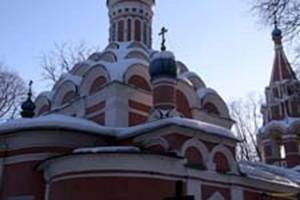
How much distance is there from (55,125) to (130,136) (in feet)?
6.35

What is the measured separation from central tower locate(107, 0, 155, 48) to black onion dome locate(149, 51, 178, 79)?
3.67 meters

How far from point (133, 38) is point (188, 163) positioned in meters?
6.64

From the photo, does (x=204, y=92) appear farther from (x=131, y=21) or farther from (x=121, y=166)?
(x=121, y=166)

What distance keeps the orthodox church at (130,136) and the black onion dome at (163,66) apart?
3cm

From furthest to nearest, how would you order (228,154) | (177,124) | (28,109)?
(28,109)
(228,154)
(177,124)

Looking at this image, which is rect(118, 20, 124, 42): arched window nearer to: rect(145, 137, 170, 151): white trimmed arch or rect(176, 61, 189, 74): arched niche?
rect(176, 61, 189, 74): arched niche

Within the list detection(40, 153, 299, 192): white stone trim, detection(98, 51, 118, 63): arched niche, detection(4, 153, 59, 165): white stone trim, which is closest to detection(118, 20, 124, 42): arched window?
detection(98, 51, 118, 63): arched niche

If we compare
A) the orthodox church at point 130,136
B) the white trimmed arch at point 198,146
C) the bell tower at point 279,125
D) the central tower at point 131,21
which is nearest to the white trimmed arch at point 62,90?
the orthodox church at point 130,136

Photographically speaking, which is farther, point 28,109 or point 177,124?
point 28,109

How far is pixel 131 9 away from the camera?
1702 cm

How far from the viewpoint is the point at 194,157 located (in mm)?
11875

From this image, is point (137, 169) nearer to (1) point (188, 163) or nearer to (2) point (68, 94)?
(1) point (188, 163)

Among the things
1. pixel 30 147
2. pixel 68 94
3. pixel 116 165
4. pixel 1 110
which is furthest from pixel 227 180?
pixel 1 110

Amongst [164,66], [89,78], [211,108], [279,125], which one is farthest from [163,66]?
[279,125]
